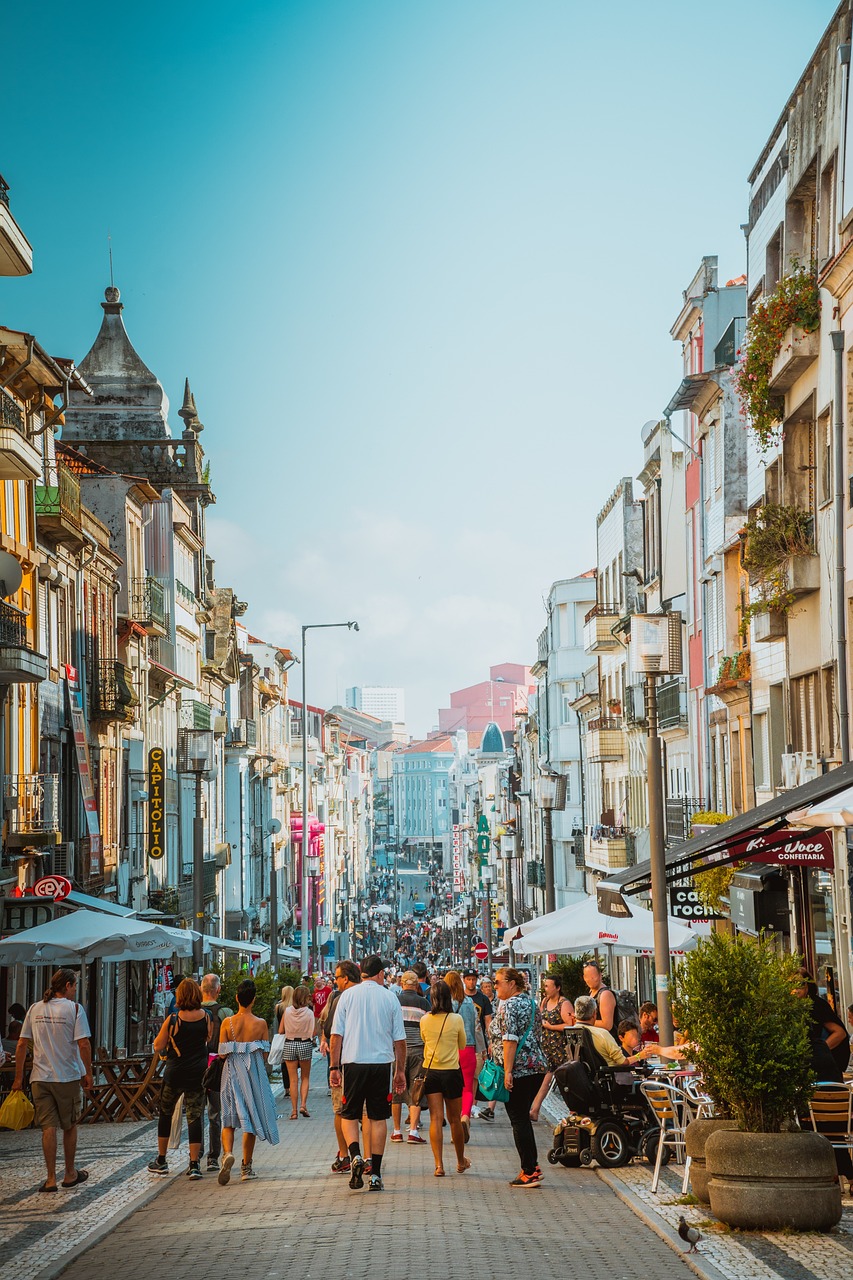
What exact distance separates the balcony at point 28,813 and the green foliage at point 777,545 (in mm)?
13428

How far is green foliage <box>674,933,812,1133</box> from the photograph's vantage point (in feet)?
33.9

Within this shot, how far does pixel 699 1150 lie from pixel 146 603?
3544cm

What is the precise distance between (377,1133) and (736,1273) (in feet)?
13.1

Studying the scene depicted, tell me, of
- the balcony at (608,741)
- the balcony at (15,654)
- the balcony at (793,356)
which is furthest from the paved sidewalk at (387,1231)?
the balcony at (608,741)

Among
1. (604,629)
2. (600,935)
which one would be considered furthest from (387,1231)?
(604,629)

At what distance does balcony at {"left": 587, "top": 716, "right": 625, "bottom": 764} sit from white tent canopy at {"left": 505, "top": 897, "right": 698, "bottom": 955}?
28799mm

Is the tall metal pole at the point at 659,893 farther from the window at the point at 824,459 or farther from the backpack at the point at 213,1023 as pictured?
the window at the point at 824,459

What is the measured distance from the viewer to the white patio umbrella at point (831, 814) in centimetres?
1131

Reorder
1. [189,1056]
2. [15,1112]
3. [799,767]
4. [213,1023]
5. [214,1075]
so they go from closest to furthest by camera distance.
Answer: [189,1056] < [214,1075] < [213,1023] < [15,1112] < [799,767]

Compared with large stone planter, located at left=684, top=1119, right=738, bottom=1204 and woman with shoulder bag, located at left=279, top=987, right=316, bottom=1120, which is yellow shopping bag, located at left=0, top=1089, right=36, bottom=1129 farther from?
large stone planter, located at left=684, top=1119, right=738, bottom=1204

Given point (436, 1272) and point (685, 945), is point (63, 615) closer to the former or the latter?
point (685, 945)

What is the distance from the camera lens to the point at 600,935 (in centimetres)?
2255

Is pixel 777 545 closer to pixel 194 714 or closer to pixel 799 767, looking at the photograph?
pixel 799 767

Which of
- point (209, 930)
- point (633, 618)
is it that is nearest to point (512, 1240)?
point (633, 618)
